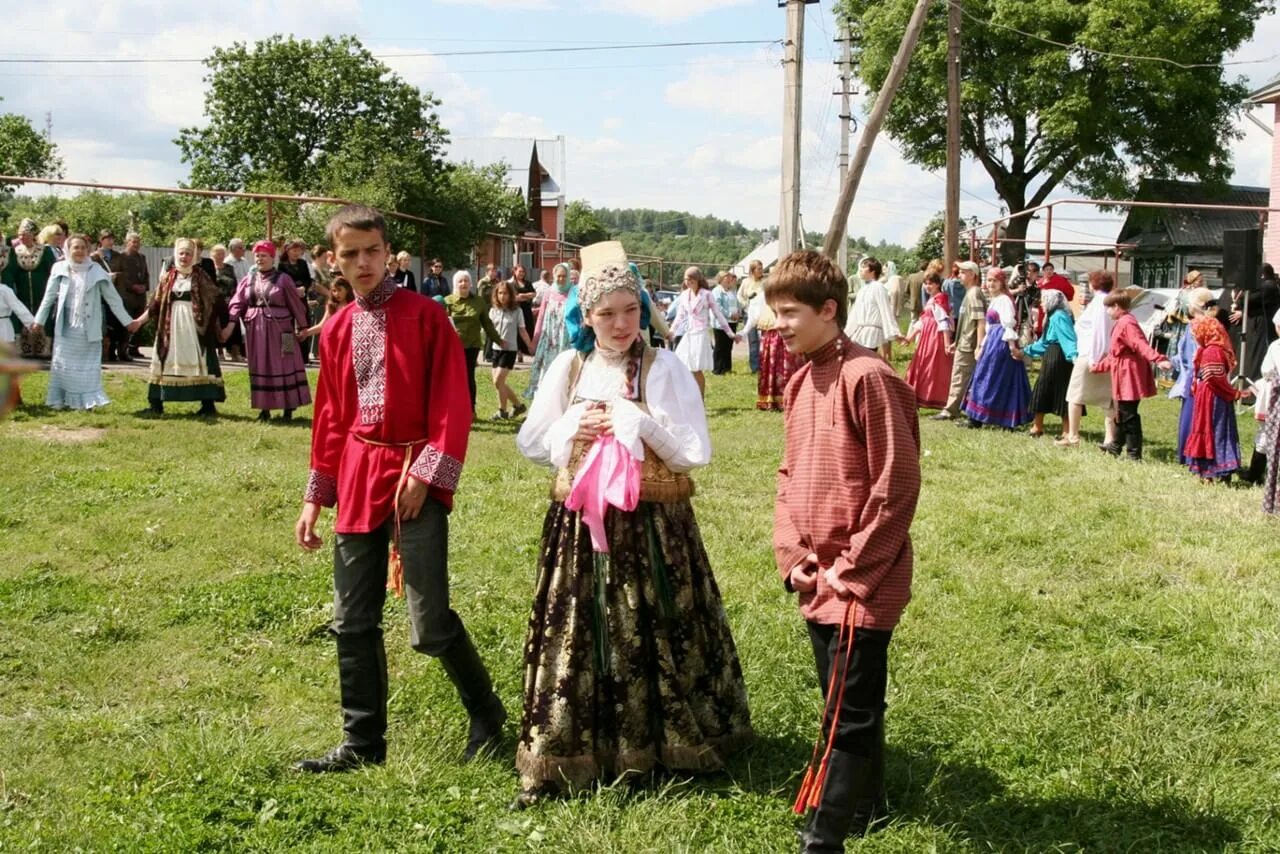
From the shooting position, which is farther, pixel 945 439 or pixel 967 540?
pixel 945 439

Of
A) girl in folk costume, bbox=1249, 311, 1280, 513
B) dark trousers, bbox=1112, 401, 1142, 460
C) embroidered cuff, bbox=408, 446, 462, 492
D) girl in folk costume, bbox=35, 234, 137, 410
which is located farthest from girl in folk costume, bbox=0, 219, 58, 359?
girl in folk costume, bbox=1249, 311, 1280, 513

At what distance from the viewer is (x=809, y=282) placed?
12.2 ft

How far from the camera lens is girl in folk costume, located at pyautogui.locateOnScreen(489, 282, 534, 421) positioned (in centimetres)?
1384

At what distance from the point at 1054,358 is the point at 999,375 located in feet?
2.20

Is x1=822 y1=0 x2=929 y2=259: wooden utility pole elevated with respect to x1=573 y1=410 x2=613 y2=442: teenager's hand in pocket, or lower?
elevated

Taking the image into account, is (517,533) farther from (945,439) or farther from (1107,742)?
(945,439)

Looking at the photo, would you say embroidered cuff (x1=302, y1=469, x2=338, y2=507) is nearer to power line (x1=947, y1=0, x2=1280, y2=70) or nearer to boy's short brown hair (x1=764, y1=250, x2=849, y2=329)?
boy's short brown hair (x1=764, y1=250, x2=849, y2=329)

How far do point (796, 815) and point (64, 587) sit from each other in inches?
175

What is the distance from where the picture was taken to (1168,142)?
128 ft

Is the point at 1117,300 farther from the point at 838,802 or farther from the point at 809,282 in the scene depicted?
the point at 838,802

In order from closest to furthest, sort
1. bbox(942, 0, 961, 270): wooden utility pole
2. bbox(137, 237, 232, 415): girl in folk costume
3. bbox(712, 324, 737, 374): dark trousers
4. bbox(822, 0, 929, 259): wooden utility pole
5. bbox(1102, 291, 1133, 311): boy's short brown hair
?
bbox(1102, 291, 1133, 311): boy's short brown hair → bbox(137, 237, 232, 415): girl in folk costume → bbox(822, 0, 929, 259): wooden utility pole → bbox(712, 324, 737, 374): dark trousers → bbox(942, 0, 961, 270): wooden utility pole

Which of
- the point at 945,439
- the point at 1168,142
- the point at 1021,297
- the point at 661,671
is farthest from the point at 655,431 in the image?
the point at 1168,142

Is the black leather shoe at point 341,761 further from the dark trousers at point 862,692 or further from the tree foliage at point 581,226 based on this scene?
the tree foliage at point 581,226

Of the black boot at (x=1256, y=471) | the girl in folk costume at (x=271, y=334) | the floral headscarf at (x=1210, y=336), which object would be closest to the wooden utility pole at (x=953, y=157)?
the black boot at (x=1256, y=471)
